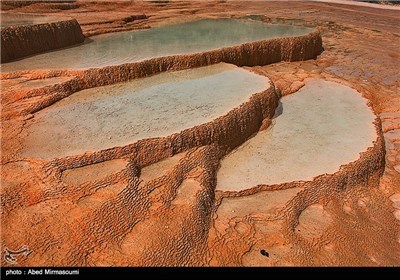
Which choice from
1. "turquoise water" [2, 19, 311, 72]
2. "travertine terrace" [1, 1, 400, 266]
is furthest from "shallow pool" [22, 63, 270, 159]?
"turquoise water" [2, 19, 311, 72]

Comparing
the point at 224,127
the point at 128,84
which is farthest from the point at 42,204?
the point at 128,84

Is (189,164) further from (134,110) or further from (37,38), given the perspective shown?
(37,38)

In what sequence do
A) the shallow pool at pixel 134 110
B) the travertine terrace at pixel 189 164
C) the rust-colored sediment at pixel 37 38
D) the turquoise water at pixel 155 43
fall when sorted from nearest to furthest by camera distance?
the travertine terrace at pixel 189 164 < the shallow pool at pixel 134 110 < the turquoise water at pixel 155 43 < the rust-colored sediment at pixel 37 38

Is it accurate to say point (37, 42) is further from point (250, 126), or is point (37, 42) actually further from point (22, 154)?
point (250, 126)

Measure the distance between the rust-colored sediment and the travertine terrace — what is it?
1.9 inches

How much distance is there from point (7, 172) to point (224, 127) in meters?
2.81

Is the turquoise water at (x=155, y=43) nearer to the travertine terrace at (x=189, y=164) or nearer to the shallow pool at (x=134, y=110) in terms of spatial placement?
the travertine terrace at (x=189, y=164)

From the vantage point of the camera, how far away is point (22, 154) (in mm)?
3834

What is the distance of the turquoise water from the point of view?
6.59m

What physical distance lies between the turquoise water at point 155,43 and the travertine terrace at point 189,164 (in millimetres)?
104

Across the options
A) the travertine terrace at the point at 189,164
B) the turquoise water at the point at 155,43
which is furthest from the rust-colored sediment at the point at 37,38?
the turquoise water at the point at 155,43

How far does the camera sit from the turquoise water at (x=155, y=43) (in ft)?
21.6

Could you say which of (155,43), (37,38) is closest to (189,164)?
(155,43)
